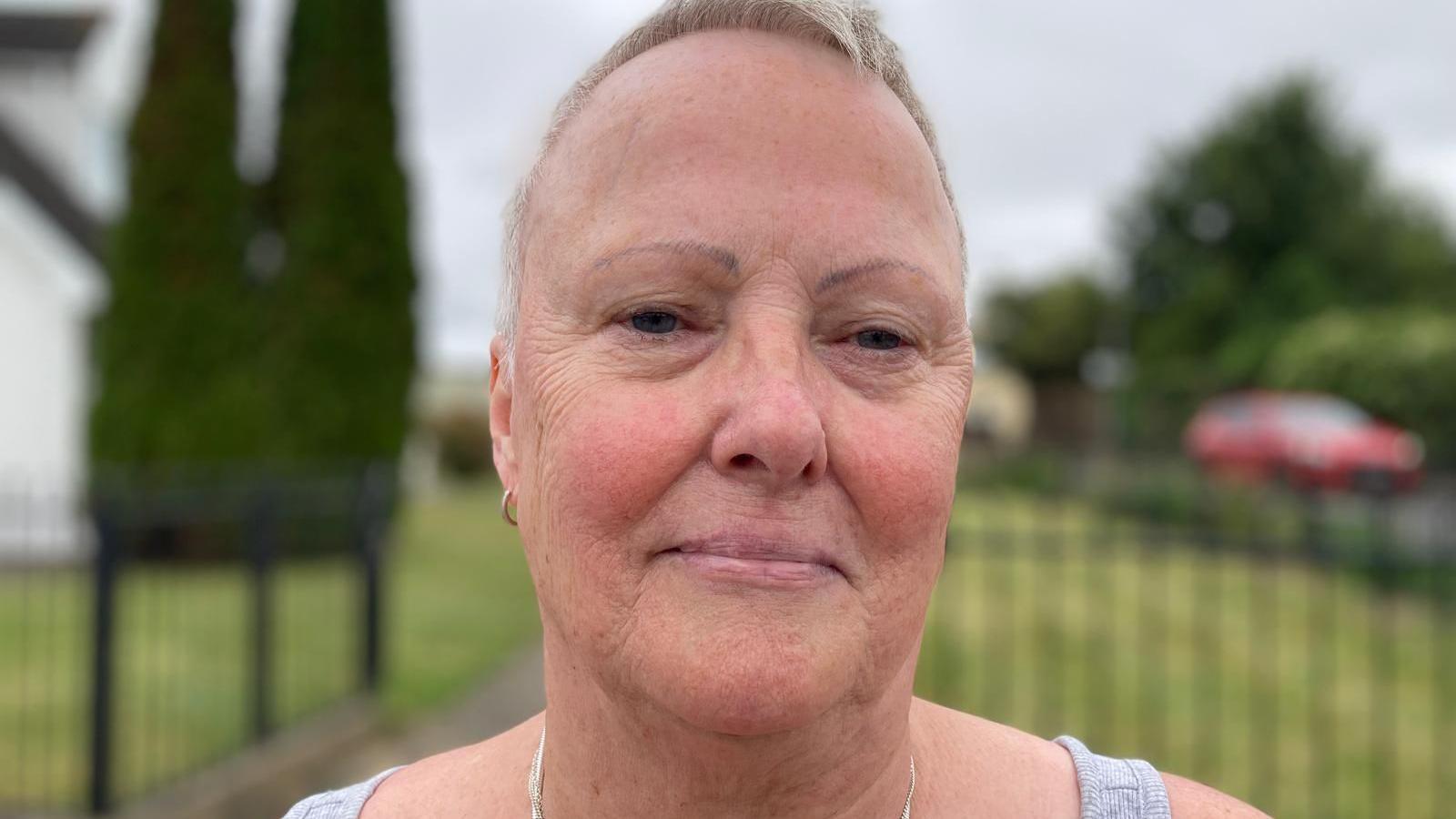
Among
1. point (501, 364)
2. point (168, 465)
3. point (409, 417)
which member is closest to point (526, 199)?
point (501, 364)

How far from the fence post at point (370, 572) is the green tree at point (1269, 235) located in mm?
35367

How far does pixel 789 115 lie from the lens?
49.9 inches

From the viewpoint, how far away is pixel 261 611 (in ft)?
21.4

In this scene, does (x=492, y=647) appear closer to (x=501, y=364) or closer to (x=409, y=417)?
(x=409, y=417)

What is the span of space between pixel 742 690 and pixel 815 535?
17 cm

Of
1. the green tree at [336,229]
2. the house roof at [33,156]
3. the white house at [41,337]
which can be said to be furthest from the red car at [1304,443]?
the house roof at [33,156]

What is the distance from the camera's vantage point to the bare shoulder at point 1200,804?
1.49 metres

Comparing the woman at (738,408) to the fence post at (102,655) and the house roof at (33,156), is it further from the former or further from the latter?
the house roof at (33,156)

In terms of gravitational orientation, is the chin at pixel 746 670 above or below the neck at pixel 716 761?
above

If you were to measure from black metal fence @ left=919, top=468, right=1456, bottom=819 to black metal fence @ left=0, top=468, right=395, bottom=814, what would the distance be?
12.2ft

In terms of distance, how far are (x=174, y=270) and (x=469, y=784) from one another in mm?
12580

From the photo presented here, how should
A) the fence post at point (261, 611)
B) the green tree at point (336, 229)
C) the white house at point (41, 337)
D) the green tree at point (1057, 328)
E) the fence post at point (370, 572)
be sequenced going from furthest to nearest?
the green tree at point (1057, 328)
the green tree at point (336, 229)
the white house at point (41, 337)
the fence post at point (370, 572)
the fence post at point (261, 611)

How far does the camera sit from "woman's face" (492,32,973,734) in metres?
1.17

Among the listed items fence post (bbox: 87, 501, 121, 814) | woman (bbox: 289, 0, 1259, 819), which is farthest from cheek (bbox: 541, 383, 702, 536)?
fence post (bbox: 87, 501, 121, 814)
